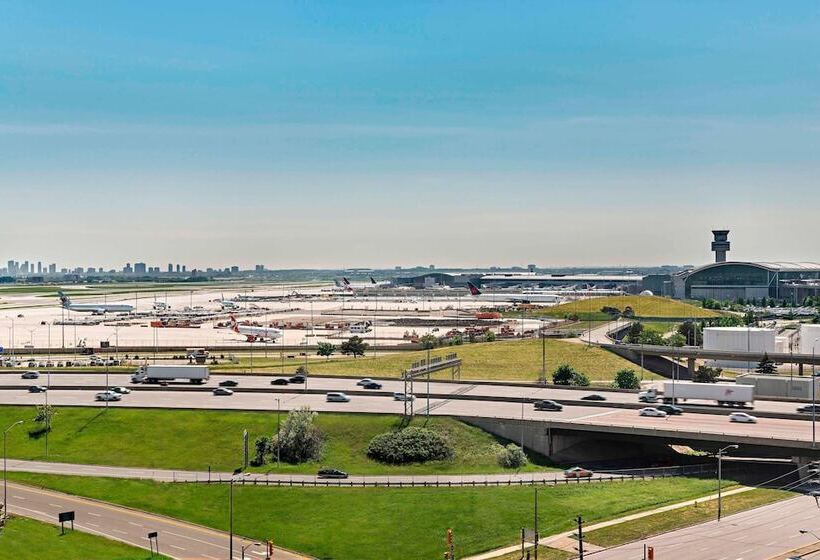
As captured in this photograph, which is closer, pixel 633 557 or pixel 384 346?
pixel 633 557

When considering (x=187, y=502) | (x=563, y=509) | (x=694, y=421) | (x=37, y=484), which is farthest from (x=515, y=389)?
(x=37, y=484)

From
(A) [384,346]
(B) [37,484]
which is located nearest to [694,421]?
(B) [37,484]

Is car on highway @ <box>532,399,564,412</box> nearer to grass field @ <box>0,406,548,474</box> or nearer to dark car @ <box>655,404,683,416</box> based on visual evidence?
dark car @ <box>655,404,683,416</box>

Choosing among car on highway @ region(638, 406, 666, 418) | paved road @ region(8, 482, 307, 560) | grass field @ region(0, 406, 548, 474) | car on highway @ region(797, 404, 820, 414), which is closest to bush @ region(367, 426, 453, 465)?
grass field @ region(0, 406, 548, 474)

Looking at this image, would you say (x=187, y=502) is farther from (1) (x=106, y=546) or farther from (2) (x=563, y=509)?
(2) (x=563, y=509)

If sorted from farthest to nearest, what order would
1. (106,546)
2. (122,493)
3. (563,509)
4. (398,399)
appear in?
(398,399)
(122,493)
(563,509)
(106,546)

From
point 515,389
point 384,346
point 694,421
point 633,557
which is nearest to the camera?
point 633,557
